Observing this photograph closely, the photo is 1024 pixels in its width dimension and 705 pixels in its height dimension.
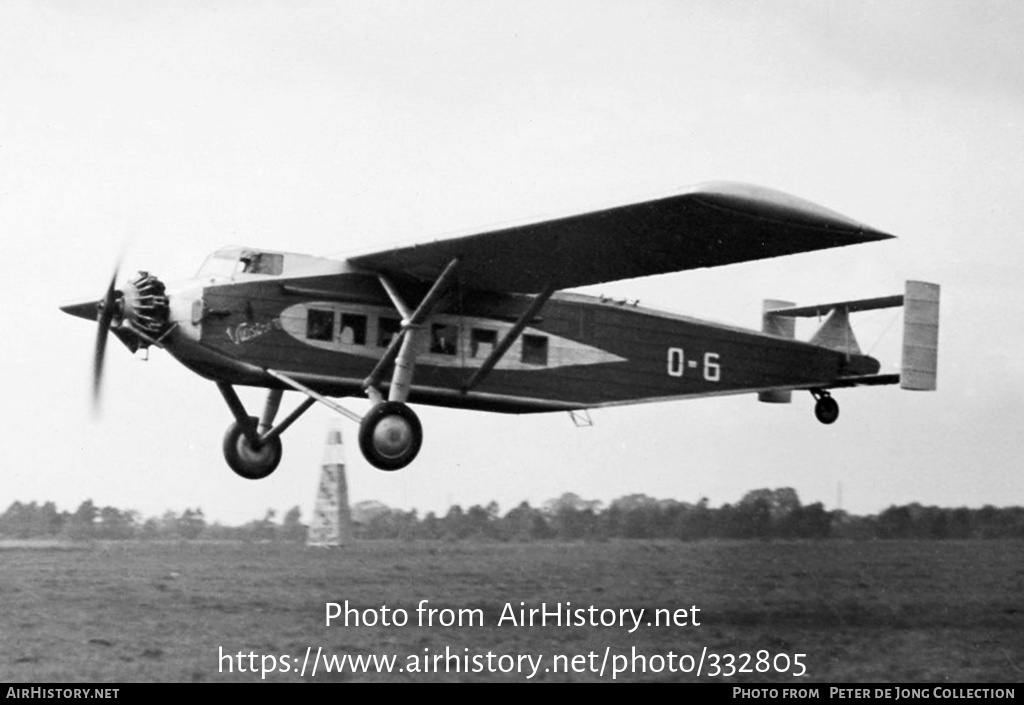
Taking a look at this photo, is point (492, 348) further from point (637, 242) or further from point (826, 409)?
point (826, 409)

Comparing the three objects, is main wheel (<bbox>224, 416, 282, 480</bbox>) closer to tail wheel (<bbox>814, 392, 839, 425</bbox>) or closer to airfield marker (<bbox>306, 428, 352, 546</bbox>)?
airfield marker (<bbox>306, 428, 352, 546</bbox>)

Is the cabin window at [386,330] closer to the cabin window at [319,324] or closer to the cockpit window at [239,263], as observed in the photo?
the cabin window at [319,324]

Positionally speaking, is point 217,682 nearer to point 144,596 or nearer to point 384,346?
point 144,596

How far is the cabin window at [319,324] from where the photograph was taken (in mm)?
15023

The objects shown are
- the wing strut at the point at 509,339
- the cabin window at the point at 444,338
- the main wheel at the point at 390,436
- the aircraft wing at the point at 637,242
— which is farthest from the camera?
the cabin window at the point at 444,338

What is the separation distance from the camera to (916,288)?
16.9 m

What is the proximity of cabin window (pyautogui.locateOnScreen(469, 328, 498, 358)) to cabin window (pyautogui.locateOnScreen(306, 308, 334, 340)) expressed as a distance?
5.88ft

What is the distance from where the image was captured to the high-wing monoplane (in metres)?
13.7

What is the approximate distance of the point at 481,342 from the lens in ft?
52.3

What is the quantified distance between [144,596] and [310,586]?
1750mm

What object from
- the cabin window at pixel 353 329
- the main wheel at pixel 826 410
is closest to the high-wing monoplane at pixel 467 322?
the cabin window at pixel 353 329

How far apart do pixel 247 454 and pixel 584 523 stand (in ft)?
16.3

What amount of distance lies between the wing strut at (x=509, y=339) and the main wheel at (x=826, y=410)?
479cm

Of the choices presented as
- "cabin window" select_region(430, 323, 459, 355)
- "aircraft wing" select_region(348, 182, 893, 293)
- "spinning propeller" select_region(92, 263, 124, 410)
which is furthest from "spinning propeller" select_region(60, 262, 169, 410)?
"cabin window" select_region(430, 323, 459, 355)
